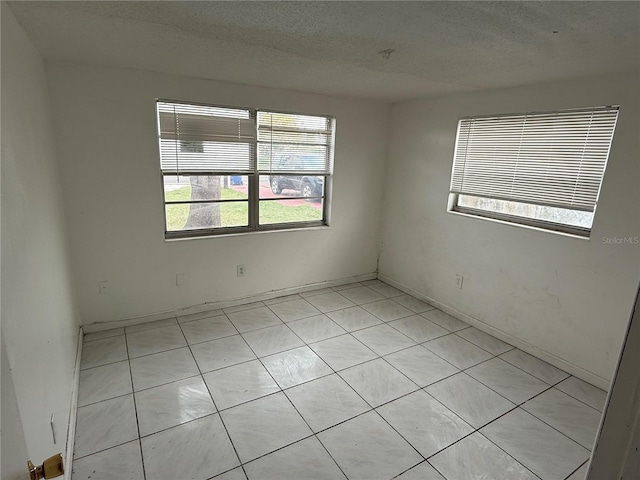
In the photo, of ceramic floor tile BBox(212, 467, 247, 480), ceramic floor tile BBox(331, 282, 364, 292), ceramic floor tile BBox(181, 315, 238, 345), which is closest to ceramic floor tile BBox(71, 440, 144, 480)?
ceramic floor tile BBox(212, 467, 247, 480)

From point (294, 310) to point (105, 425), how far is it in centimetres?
189

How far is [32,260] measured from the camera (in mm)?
1575

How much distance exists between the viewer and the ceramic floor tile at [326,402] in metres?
2.16

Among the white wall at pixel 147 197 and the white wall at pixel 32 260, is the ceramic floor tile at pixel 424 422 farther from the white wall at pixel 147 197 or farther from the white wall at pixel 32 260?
the white wall at pixel 147 197

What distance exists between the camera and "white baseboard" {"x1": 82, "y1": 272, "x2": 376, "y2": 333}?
3.10 meters

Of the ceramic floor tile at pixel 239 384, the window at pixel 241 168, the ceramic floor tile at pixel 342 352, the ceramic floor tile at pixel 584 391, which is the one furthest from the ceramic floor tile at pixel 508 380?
the window at pixel 241 168

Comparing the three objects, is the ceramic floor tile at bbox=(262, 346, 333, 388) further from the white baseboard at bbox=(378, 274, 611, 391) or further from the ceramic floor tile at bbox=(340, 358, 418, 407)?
the white baseboard at bbox=(378, 274, 611, 391)

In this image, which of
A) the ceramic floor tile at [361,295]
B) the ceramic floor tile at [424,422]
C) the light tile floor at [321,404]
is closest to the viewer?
the light tile floor at [321,404]

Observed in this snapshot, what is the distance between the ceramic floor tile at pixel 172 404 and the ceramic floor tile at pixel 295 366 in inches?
19.5

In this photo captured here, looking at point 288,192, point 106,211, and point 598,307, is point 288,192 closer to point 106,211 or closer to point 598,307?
point 106,211

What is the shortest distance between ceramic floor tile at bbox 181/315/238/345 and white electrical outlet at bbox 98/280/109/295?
2.30 ft

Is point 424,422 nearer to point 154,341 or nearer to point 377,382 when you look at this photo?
point 377,382

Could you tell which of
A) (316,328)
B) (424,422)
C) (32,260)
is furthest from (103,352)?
(424,422)

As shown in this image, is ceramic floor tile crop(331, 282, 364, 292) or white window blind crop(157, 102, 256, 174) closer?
white window blind crop(157, 102, 256, 174)
